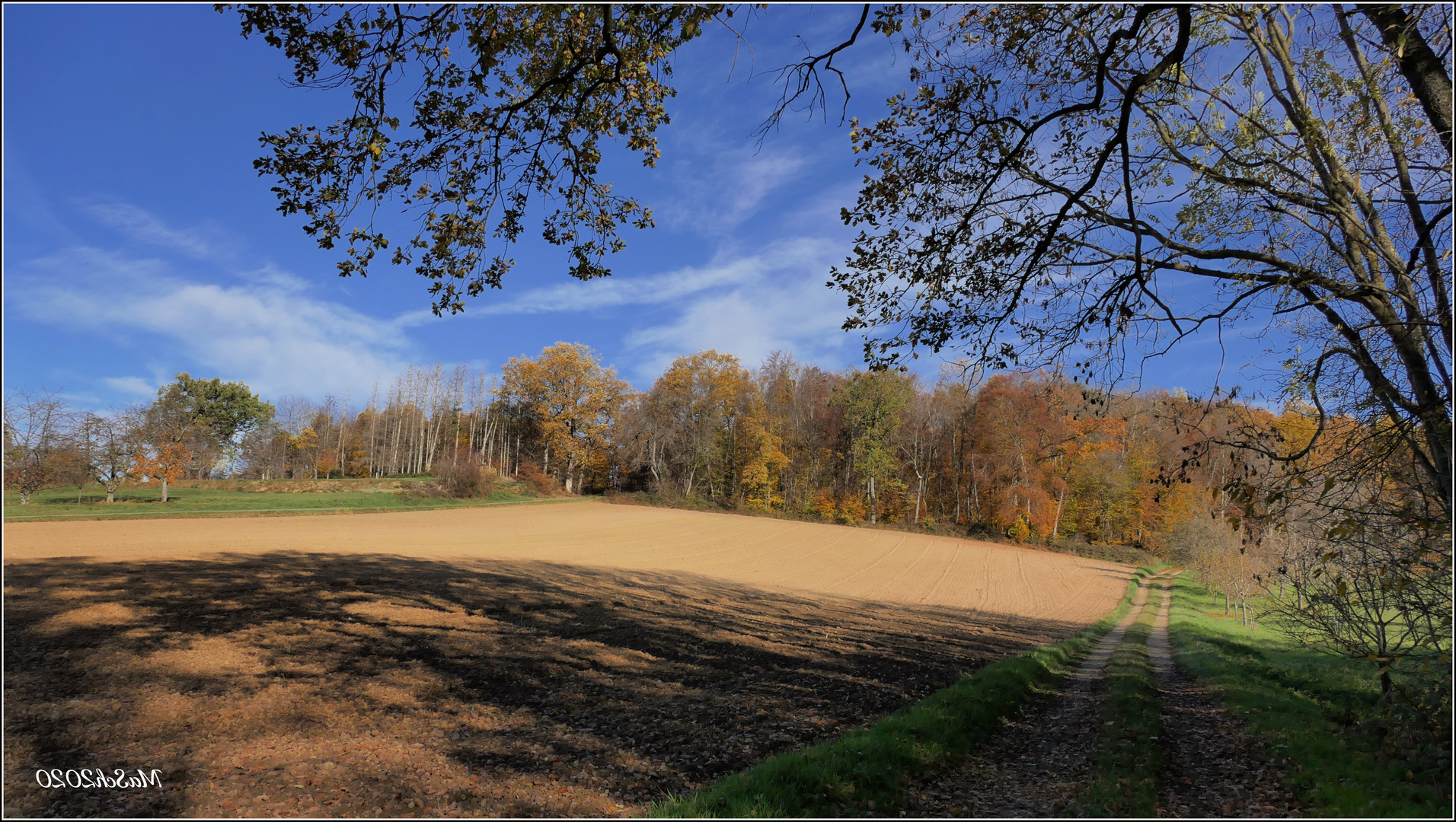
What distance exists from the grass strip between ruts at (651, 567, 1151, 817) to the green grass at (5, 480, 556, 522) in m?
36.9

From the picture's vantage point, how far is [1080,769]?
694 centimetres

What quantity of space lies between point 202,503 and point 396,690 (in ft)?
126

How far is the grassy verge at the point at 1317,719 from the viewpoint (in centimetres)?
539

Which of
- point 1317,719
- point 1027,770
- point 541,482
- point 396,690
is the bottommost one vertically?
point 541,482

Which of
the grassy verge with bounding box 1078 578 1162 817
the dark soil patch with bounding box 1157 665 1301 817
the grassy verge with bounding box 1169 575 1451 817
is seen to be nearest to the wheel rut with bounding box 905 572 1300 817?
the dark soil patch with bounding box 1157 665 1301 817

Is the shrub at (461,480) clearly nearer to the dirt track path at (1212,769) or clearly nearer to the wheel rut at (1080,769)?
the wheel rut at (1080,769)

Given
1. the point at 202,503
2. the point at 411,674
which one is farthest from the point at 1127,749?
the point at 202,503

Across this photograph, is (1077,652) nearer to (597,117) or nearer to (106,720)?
(597,117)

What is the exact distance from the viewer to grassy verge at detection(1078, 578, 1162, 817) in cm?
586

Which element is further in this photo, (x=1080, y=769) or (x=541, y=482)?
(x=541, y=482)

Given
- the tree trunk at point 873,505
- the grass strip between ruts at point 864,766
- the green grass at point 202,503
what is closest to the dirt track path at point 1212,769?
the grass strip between ruts at point 864,766

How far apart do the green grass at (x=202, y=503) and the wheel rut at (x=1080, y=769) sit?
Answer: 38739 millimetres

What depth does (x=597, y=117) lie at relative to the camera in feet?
23.3

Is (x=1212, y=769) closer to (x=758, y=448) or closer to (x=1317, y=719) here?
(x=1317, y=719)
